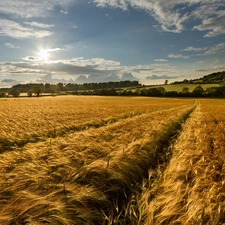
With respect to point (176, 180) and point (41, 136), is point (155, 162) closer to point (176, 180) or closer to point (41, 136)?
point (176, 180)

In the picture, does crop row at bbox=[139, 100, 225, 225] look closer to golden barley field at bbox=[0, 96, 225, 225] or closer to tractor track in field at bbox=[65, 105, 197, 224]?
golden barley field at bbox=[0, 96, 225, 225]

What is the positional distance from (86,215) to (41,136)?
7.47m

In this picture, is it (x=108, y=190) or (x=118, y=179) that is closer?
(x=108, y=190)

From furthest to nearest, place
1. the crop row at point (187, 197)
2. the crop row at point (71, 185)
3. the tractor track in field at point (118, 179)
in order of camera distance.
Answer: the tractor track in field at point (118, 179)
the crop row at point (71, 185)
the crop row at point (187, 197)

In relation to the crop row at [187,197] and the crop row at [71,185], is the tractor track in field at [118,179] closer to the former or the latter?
the crop row at [71,185]

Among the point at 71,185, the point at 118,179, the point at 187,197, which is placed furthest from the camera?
the point at 118,179

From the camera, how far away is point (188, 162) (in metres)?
4.90

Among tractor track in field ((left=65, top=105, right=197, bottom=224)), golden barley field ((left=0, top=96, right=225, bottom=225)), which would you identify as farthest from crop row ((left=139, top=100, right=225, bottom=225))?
tractor track in field ((left=65, top=105, right=197, bottom=224))

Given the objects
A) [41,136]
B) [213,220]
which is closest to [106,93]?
[41,136]

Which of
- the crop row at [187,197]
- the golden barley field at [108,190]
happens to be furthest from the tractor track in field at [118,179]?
the crop row at [187,197]

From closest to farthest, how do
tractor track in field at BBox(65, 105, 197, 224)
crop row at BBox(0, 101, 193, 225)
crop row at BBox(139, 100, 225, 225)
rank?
crop row at BBox(139, 100, 225, 225), crop row at BBox(0, 101, 193, 225), tractor track in field at BBox(65, 105, 197, 224)

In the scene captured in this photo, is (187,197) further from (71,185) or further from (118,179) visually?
(71,185)

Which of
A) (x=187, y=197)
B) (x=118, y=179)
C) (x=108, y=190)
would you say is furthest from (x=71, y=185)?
(x=187, y=197)

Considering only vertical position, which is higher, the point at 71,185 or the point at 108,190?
the point at 71,185
